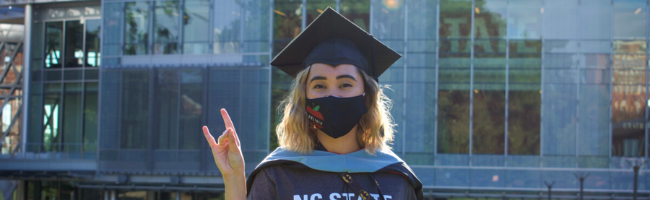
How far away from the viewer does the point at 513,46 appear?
15438 millimetres

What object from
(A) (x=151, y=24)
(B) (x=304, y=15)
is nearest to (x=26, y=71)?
(A) (x=151, y=24)

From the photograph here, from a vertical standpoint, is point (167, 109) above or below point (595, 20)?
below

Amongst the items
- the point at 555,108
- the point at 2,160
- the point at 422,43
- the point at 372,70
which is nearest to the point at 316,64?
the point at 372,70

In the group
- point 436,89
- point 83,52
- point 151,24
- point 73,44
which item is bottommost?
point 436,89

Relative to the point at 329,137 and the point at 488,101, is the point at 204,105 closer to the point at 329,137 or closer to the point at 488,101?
the point at 488,101

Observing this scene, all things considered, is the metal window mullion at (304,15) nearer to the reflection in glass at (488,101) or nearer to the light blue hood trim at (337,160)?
the reflection in glass at (488,101)

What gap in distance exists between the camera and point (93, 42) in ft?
64.0

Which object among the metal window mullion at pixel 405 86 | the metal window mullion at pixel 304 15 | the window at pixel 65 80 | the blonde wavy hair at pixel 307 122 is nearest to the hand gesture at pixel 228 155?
the blonde wavy hair at pixel 307 122

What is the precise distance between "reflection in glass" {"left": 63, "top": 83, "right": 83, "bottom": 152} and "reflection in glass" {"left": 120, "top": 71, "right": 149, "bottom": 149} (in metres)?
3.71

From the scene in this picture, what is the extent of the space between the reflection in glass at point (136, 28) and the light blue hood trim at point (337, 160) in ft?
51.1

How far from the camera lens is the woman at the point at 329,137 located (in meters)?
2.56

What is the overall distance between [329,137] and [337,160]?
19 cm

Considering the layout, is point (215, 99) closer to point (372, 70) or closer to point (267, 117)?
point (267, 117)

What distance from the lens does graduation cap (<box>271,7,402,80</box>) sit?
9.41ft
